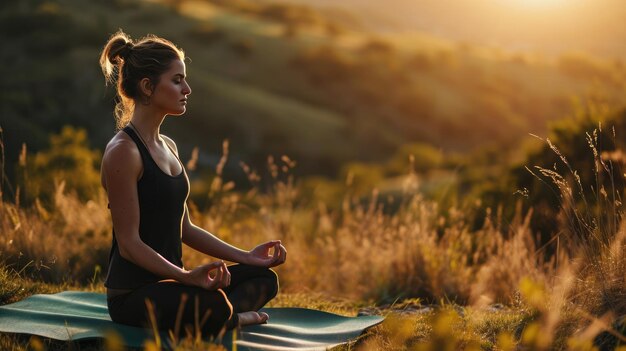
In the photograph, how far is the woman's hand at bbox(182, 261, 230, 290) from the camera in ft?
11.9

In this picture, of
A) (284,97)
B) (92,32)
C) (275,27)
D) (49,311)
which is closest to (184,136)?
(92,32)

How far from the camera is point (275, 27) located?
66.1 meters

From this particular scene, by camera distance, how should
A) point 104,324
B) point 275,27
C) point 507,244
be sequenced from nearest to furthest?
1. point 104,324
2. point 507,244
3. point 275,27

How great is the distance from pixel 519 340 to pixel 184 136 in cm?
3990

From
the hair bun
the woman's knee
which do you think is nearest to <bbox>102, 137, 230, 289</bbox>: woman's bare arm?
the hair bun

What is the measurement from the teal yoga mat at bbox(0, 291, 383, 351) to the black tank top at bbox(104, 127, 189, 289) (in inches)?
10.7

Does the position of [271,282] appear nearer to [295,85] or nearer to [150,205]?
[150,205]

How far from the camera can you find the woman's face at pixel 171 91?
3.94m

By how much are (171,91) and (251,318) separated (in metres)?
1.28

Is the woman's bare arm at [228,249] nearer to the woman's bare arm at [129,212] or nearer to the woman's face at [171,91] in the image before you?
the woman's face at [171,91]

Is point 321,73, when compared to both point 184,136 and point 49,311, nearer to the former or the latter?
point 184,136

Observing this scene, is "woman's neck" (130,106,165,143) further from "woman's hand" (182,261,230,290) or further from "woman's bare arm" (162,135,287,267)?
"woman's hand" (182,261,230,290)

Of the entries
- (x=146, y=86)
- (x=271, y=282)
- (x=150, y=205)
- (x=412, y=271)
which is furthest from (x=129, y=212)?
(x=412, y=271)

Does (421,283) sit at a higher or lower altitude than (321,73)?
higher
